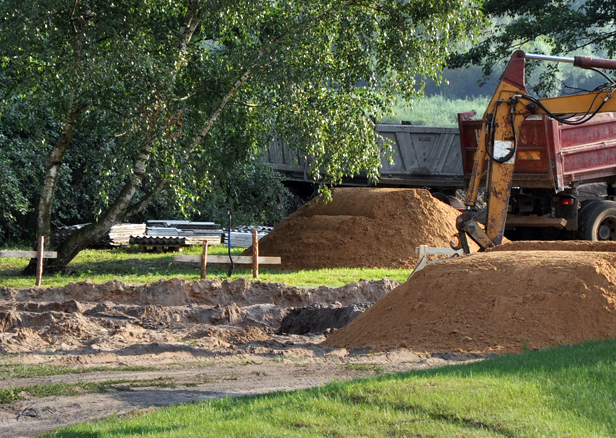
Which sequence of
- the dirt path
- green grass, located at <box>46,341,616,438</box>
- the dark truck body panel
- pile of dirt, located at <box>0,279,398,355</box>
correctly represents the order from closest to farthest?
green grass, located at <box>46,341,616,438</box>, the dirt path, pile of dirt, located at <box>0,279,398,355</box>, the dark truck body panel

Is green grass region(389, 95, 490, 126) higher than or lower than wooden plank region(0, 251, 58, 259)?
higher

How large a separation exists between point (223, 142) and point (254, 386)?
11.0m

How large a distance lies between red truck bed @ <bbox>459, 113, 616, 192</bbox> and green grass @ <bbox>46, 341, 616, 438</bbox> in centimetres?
952

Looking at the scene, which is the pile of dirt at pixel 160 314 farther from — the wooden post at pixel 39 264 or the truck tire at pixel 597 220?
the truck tire at pixel 597 220

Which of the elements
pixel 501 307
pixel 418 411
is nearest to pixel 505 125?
pixel 501 307

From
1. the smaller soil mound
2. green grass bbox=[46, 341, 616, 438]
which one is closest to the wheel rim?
the smaller soil mound

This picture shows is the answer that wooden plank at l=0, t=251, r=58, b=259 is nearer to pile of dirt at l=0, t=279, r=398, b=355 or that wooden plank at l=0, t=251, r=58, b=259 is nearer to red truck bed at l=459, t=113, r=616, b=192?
pile of dirt at l=0, t=279, r=398, b=355

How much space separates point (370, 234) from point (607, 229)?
5.13 metres

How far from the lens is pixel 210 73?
15625mm

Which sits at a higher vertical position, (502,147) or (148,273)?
(502,147)

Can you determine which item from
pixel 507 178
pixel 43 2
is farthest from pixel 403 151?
pixel 43 2

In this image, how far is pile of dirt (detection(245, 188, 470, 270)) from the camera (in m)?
16.9

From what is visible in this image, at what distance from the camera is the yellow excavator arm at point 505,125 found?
10.9 m

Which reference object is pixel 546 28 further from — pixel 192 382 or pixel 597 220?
pixel 192 382
